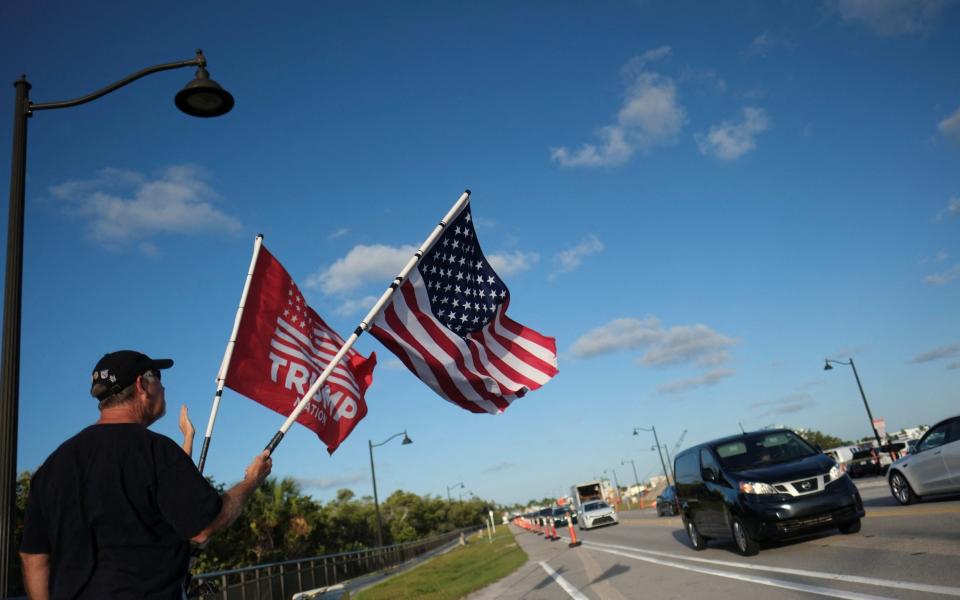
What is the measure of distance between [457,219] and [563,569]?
38.8ft

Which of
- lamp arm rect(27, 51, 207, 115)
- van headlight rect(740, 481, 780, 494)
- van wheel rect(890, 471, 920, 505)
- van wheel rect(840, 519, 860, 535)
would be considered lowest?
van wheel rect(840, 519, 860, 535)

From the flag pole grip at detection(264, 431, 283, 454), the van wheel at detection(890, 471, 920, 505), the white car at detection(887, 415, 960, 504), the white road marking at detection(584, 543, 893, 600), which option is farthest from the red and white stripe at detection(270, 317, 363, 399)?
the van wheel at detection(890, 471, 920, 505)

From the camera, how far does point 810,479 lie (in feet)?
37.3

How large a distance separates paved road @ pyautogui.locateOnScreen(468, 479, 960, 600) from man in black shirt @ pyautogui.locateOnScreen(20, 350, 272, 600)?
6385mm

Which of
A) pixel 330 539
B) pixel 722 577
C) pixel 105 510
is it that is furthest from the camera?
pixel 330 539

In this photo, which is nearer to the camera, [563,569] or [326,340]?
[326,340]

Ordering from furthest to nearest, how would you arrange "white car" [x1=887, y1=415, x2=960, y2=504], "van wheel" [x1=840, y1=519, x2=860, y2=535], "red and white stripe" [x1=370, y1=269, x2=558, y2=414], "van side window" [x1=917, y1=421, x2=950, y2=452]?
"van side window" [x1=917, y1=421, x2=950, y2=452]
"white car" [x1=887, y1=415, x2=960, y2=504]
"van wheel" [x1=840, y1=519, x2=860, y2=535]
"red and white stripe" [x1=370, y1=269, x2=558, y2=414]

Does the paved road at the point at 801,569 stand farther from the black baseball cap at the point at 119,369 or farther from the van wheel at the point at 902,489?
the black baseball cap at the point at 119,369

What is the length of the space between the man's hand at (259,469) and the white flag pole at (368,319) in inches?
13.5

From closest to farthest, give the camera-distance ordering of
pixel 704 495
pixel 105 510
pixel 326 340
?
pixel 105 510
pixel 326 340
pixel 704 495

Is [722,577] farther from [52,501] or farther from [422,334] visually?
[52,501]

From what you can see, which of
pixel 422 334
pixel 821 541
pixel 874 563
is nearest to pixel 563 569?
pixel 821 541

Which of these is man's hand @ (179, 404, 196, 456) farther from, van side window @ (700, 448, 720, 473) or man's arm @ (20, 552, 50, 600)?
van side window @ (700, 448, 720, 473)

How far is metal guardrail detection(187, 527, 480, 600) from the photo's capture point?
46.6ft
